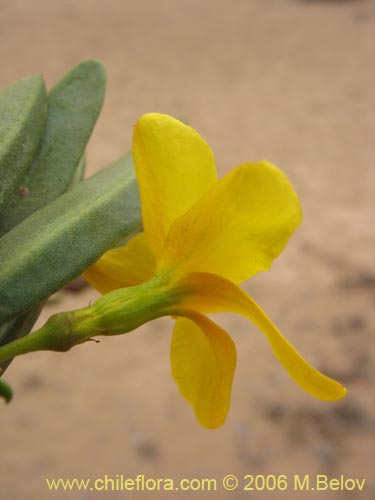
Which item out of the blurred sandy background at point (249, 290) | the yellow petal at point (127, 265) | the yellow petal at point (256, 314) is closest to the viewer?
the yellow petal at point (256, 314)

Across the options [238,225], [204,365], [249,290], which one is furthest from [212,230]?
[249,290]

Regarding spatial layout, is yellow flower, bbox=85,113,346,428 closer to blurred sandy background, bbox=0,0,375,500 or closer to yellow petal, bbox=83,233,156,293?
yellow petal, bbox=83,233,156,293

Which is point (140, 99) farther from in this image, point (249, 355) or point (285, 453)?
point (285, 453)

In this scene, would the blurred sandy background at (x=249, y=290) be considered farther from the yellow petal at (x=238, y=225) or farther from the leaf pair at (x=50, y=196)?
the yellow petal at (x=238, y=225)

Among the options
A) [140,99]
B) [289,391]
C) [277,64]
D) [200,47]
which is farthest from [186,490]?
[200,47]

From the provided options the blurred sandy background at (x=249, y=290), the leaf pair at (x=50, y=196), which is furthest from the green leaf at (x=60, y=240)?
the blurred sandy background at (x=249, y=290)
